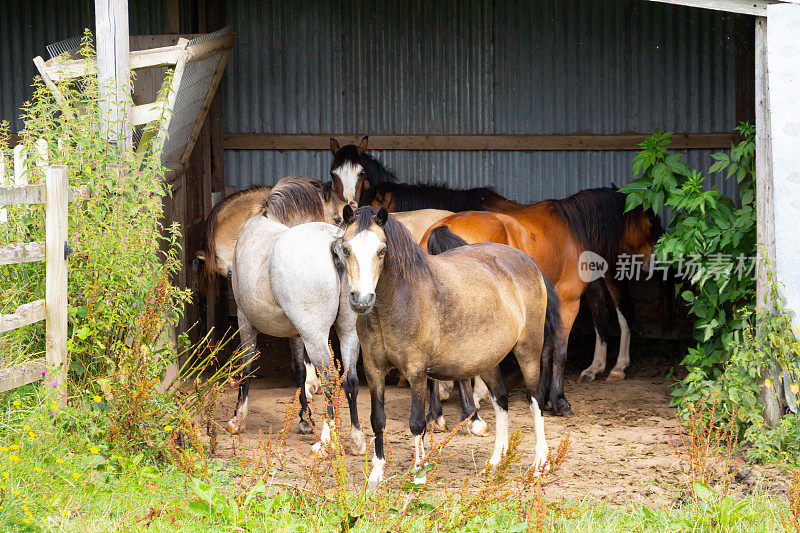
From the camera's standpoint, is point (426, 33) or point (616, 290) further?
point (426, 33)

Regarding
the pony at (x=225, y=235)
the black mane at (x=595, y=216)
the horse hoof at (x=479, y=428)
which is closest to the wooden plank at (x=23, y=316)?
the pony at (x=225, y=235)

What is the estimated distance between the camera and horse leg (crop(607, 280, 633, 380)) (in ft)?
26.3

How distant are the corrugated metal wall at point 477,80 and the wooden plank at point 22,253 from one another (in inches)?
207

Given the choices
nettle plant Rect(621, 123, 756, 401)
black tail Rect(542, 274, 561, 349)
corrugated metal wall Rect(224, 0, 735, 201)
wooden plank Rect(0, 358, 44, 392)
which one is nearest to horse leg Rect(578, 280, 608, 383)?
nettle plant Rect(621, 123, 756, 401)

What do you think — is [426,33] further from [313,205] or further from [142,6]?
[313,205]

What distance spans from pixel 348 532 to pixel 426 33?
7.33m

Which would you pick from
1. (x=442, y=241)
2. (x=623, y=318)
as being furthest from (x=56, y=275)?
(x=623, y=318)

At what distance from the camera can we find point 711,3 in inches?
199

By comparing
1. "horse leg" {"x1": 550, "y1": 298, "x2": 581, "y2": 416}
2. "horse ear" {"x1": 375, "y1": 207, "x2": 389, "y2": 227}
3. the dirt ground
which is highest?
"horse ear" {"x1": 375, "y1": 207, "x2": 389, "y2": 227}

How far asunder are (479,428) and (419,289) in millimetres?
1814

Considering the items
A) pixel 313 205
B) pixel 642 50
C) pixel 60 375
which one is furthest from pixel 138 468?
pixel 642 50

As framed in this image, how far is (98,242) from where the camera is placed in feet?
16.1

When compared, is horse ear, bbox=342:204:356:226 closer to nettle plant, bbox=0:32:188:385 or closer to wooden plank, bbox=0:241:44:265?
nettle plant, bbox=0:32:188:385

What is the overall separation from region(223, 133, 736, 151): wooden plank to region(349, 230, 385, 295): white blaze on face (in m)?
5.68
